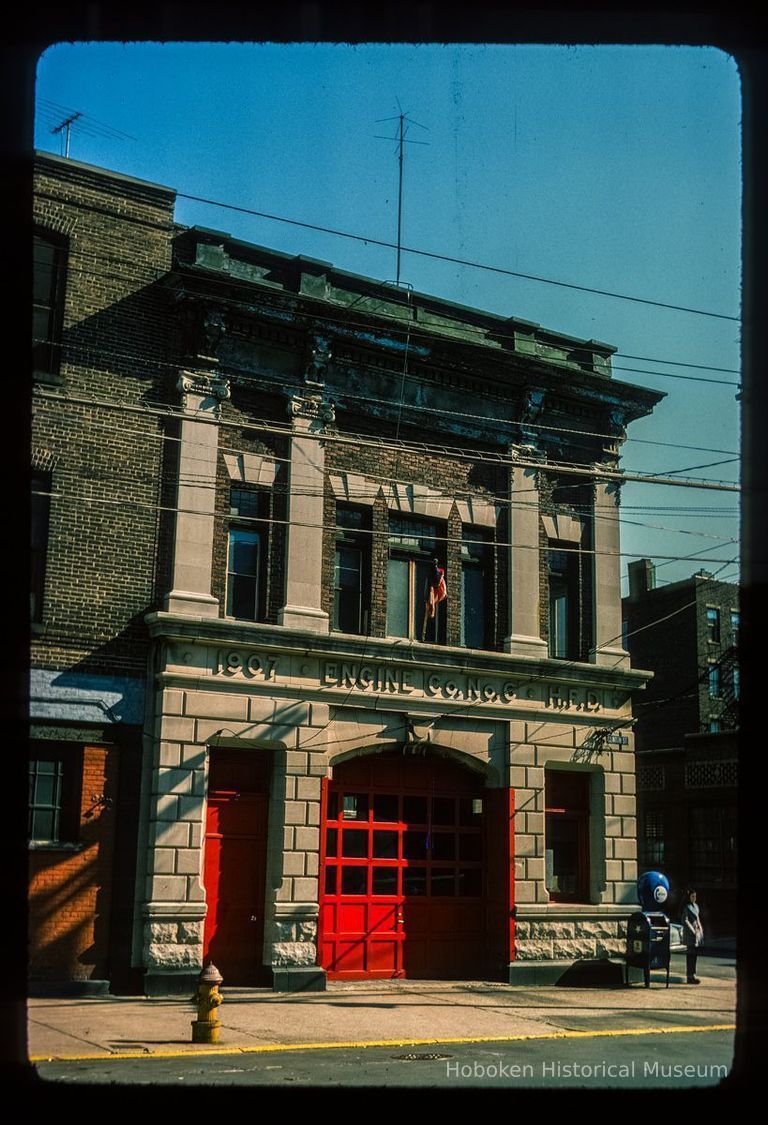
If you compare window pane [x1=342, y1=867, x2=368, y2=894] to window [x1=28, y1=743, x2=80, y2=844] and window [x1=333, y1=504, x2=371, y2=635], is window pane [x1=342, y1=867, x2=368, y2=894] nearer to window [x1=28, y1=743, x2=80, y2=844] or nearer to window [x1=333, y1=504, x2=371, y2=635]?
window [x1=333, y1=504, x2=371, y2=635]

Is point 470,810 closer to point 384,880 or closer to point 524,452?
point 384,880

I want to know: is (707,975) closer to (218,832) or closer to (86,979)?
(218,832)

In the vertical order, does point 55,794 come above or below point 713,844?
above

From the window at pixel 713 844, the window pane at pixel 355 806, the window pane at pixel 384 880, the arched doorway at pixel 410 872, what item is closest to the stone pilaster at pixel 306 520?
the arched doorway at pixel 410 872

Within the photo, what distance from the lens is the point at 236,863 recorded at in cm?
1833

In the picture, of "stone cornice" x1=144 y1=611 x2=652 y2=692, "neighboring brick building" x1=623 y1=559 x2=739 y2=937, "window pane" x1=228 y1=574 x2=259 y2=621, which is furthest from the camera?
"neighboring brick building" x1=623 y1=559 x2=739 y2=937

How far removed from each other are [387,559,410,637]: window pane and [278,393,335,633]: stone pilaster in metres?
1.45

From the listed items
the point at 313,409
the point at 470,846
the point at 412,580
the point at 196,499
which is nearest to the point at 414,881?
the point at 470,846

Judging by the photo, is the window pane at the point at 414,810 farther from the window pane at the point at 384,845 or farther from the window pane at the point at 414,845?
the window pane at the point at 384,845

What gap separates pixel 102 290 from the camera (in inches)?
704

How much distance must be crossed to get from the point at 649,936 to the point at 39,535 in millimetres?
11614

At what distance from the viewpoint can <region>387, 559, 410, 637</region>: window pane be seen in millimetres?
20422

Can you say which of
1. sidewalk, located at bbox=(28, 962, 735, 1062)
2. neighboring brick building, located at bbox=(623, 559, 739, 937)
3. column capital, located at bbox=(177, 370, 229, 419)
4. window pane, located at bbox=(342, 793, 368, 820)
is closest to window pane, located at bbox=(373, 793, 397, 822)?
window pane, located at bbox=(342, 793, 368, 820)

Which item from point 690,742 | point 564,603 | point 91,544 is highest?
point 564,603
